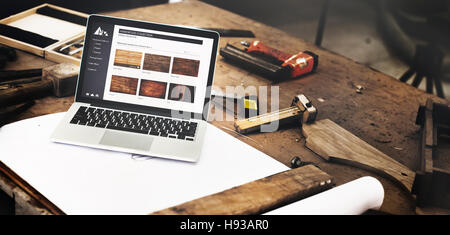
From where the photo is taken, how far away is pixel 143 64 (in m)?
1.13

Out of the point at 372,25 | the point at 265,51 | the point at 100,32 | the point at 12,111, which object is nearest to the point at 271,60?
the point at 265,51

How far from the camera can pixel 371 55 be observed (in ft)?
13.3

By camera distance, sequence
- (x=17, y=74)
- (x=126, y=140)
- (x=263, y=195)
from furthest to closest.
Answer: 1. (x=17, y=74)
2. (x=126, y=140)
3. (x=263, y=195)

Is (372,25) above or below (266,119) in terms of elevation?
below

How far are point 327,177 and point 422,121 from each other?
0.47 m

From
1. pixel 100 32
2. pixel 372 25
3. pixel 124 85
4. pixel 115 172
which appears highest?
pixel 100 32

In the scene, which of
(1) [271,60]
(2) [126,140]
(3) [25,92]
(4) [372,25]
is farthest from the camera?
(4) [372,25]

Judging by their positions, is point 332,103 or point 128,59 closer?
point 128,59

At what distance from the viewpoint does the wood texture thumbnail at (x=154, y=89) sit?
112 centimetres

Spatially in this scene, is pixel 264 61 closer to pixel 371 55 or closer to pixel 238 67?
pixel 238 67

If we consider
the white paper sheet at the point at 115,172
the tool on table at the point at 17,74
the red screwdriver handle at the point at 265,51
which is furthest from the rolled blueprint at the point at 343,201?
the tool on table at the point at 17,74

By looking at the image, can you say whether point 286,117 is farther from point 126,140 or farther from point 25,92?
point 25,92

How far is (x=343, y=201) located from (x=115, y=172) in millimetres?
498

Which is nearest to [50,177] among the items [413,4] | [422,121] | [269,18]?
[422,121]
